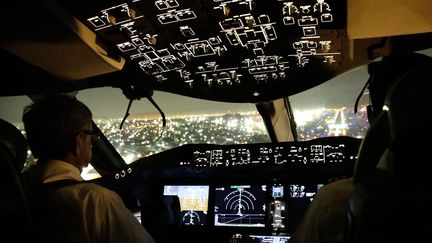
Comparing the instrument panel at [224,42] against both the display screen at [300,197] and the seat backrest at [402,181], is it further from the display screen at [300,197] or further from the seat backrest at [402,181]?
the seat backrest at [402,181]

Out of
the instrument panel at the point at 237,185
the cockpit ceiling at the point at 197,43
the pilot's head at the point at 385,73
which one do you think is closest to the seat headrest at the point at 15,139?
the cockpit ceiling at the point at 197,43

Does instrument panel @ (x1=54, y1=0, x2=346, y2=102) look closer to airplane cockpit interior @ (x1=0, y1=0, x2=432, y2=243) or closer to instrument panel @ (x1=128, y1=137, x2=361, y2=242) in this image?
airplane cockpit interior @ (x1=0, y1=0, x2=432, y2=243)

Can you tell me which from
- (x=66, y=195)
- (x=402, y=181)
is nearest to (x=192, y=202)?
(x=66, y=195)

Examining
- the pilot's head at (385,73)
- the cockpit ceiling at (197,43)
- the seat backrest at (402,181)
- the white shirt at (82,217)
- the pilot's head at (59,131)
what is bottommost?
the white shirt at (82,217)

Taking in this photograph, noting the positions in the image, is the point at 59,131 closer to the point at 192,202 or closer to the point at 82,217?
the point at 82,217

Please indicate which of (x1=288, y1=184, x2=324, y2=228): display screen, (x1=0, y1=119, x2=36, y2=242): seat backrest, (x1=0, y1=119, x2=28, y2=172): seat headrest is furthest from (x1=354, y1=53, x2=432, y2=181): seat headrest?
(x1=288, y1=184, x2=324, y2=228): display screen

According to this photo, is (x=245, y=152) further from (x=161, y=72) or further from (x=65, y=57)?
(x=65, y=57)
